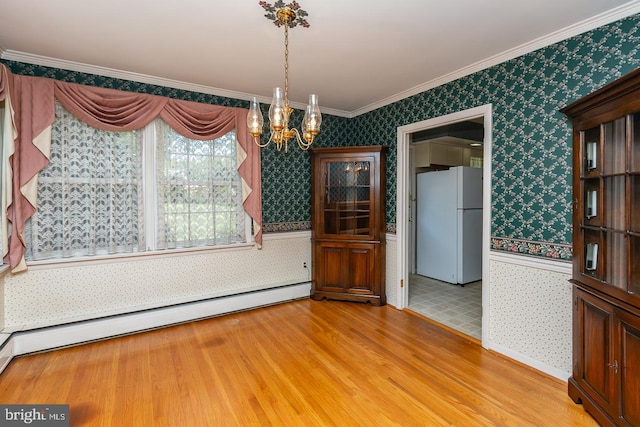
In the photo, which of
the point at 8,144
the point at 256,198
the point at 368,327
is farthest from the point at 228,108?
the point at 368,327

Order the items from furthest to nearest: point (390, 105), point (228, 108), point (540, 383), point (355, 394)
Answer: point (390, 105), point (228, 108), point (540, 383), point (355, 394)

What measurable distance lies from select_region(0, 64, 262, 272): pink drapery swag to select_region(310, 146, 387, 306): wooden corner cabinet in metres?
1.47

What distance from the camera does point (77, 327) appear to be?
9.02ft

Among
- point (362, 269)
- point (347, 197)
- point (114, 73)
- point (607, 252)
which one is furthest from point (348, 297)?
point (114, 73)

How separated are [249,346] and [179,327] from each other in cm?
94

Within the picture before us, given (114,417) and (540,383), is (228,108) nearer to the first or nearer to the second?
(114,417)

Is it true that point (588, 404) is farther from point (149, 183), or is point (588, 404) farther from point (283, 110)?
point (149, 183)

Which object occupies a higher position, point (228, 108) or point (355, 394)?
point (228, 108)

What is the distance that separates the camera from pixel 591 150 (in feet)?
6.20

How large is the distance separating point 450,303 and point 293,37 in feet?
11.6

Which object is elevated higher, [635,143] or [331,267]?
[635,143]

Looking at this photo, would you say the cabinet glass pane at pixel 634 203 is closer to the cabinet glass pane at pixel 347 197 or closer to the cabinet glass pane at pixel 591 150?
the cabinet glass pane at pixel 591 150

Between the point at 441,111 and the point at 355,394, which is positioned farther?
the point at 441,111

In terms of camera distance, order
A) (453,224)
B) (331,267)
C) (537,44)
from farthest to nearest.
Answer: (453,224), (331,267), (537,44)
